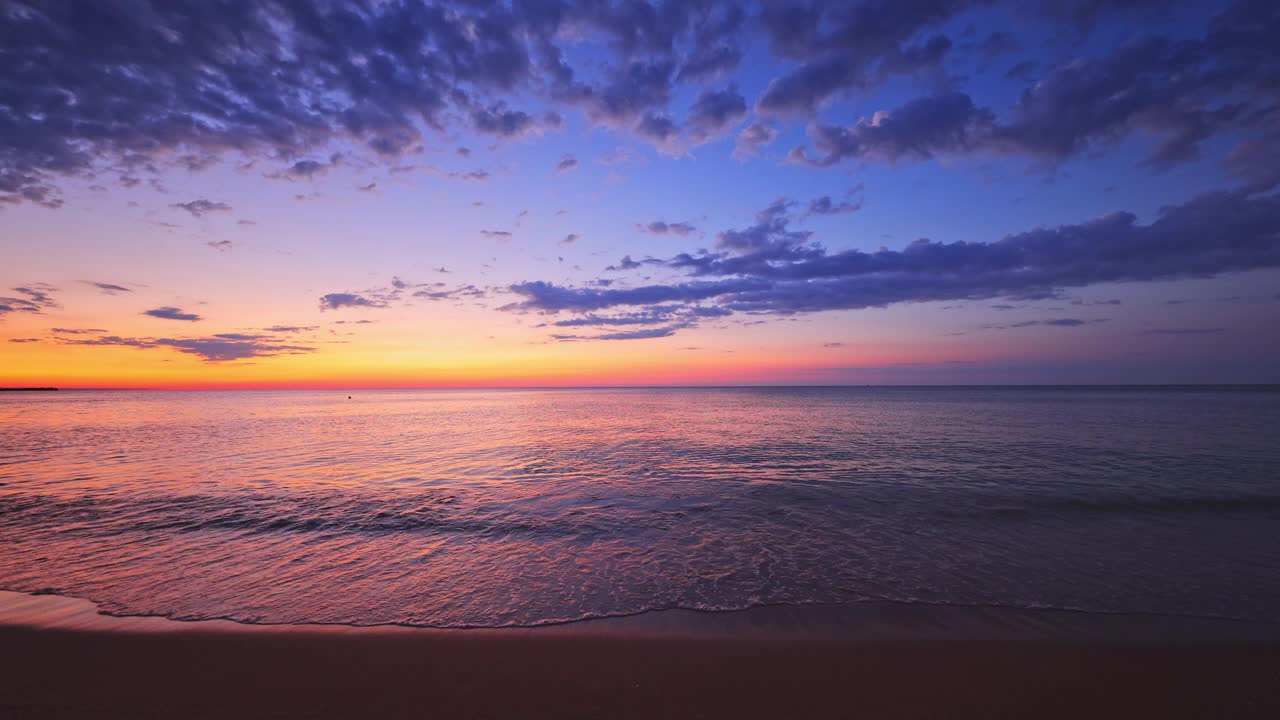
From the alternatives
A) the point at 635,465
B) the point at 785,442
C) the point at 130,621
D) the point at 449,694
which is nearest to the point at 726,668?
the point at 449,694

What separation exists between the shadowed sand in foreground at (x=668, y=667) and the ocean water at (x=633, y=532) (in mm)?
729

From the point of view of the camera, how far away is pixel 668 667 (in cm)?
631

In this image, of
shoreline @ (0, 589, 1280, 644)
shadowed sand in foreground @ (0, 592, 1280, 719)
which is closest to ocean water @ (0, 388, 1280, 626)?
shoreline @ (0, 589, 1280, 644)

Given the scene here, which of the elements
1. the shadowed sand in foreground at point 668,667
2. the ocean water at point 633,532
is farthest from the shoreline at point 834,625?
the ocean water at point 633,532

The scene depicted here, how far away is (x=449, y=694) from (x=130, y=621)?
244 inches

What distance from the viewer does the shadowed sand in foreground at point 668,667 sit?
215 inches

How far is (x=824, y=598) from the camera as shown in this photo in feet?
28.0

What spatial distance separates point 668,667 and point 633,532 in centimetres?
632

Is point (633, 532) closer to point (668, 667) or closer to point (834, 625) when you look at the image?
point (834, 625)

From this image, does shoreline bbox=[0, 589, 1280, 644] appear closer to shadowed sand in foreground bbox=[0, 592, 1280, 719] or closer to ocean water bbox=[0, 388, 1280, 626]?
shadowed sand in foreground bbox=[0, 592, 1280, 719]

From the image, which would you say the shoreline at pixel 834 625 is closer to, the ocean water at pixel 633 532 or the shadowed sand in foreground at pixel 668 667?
the shadowed sand in foreground at pixel 668 667

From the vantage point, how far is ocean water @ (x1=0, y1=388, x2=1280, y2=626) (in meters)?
8.61

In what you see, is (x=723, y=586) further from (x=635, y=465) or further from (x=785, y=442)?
(x=785, y=442)

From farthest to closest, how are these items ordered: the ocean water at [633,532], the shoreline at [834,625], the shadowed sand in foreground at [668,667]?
the ocean water at [633,532], the shoreline at [834,625], the shadowed sand in foreground at [668,667]
